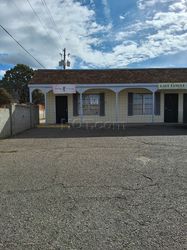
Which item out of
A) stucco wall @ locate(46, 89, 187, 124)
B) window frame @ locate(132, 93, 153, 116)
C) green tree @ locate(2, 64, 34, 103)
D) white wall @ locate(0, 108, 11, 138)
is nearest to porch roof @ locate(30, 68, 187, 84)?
stucco wall @ locate(46, 89, 187, 124)

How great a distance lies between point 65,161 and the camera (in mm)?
6562

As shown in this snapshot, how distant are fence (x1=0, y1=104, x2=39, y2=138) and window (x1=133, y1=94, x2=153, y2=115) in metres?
7.50

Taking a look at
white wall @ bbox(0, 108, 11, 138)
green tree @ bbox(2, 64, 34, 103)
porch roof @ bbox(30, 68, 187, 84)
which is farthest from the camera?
green tree @ bbox(2, 64, 34, 103)

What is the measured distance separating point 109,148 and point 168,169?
3136 millimetres

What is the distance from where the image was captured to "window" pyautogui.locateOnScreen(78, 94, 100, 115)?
60.5 ft

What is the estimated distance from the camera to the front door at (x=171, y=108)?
18.6 metres

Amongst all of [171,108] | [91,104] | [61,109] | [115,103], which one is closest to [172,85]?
[171,108]

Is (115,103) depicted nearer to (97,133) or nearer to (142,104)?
(142,104)

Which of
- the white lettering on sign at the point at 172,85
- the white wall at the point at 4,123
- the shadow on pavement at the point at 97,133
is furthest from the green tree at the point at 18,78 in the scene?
the white wall at the point at 4,123

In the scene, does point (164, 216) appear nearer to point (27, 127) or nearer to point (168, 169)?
point (168, 169)

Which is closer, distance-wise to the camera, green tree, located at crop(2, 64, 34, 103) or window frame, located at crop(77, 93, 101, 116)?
window frame, located at crop(77, 93, 101, 116)

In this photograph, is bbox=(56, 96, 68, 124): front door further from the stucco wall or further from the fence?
the fence

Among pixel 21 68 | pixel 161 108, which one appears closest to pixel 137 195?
pixel 161 108

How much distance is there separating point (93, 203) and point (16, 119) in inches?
414
